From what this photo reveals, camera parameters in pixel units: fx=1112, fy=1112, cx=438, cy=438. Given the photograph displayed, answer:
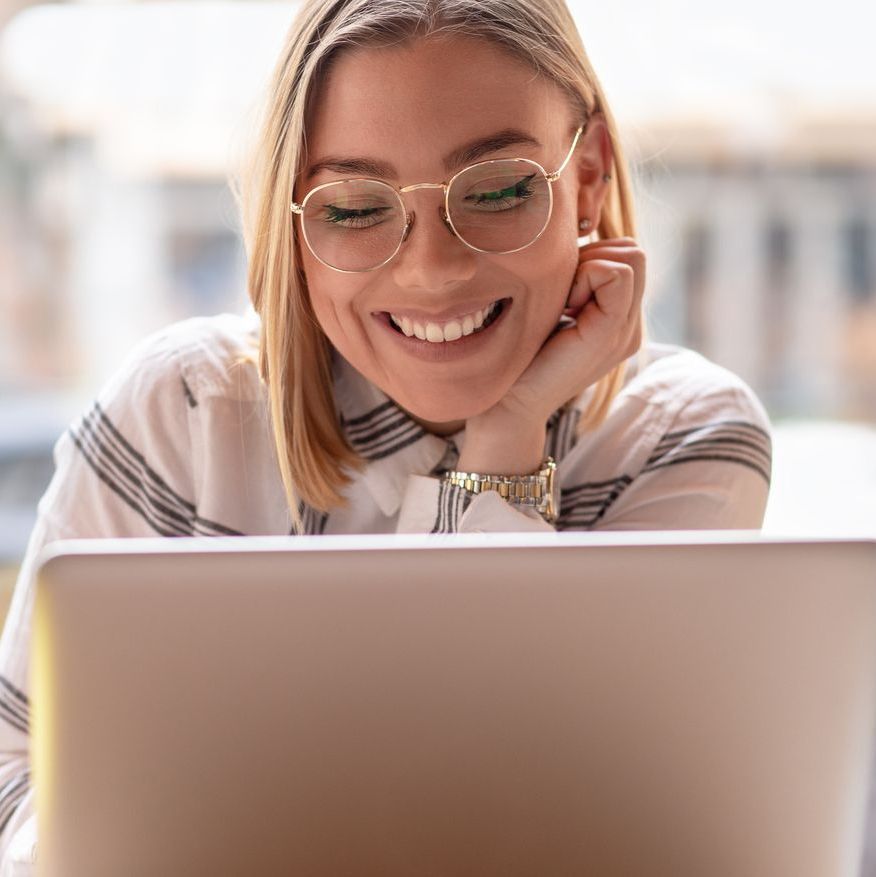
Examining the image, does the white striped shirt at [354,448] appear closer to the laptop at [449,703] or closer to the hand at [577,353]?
the hand at [577,353]

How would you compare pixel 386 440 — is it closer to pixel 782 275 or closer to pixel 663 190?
pixel 663 190

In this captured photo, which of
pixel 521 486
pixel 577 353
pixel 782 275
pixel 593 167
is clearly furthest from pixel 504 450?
pixel 782 275

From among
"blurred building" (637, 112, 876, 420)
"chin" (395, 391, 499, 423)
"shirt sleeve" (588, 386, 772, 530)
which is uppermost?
"chin" (395, 391, 499, 423)

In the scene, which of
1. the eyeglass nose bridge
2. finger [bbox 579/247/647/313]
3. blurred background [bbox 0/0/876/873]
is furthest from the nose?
blurred background [bbox 0/0/876/873]

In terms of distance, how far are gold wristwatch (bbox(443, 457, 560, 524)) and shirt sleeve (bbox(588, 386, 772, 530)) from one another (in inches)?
4.1

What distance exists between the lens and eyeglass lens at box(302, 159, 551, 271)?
1137 millimetres

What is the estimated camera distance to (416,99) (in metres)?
1.10

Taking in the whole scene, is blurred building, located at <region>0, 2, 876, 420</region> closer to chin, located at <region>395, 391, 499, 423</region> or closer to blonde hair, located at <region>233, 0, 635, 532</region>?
blonde hair, located at <region>233, 0, 635, 532</region>

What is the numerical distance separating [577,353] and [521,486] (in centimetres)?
17

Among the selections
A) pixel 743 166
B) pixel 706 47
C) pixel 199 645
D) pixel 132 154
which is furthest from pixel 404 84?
pixel 743 166

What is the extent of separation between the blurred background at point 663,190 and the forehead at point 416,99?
3.86 metres

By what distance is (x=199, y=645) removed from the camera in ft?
2.10

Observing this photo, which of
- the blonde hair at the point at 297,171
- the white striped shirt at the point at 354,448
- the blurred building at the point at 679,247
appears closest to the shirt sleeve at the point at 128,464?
the white striped shirt at the point at 354,448

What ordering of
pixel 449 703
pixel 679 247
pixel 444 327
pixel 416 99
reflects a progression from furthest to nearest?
pixel 679 247 < pixel 444 327 < pixel 416 99 < pixel 449 703
